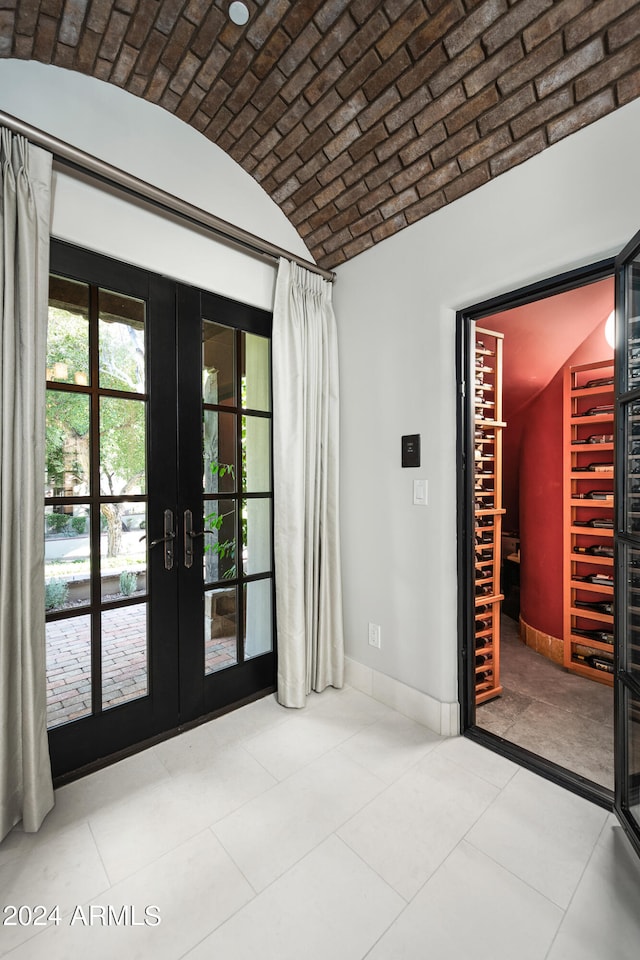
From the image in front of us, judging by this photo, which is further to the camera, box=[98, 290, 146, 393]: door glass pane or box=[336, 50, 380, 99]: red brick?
box=[98, 290, 146, 393]: door glass pane

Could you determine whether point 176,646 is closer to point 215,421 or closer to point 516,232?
point 215,421

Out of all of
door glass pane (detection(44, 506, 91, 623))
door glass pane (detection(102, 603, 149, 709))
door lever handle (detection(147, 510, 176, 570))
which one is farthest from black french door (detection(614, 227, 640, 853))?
door glass pane (detection(44, 506, 91, 623))

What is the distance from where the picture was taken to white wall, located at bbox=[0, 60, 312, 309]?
1.68 m

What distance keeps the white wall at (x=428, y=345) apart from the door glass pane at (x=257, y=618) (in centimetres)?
48

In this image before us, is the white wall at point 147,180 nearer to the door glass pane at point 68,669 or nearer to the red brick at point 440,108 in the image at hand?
the red brick at point 440,108

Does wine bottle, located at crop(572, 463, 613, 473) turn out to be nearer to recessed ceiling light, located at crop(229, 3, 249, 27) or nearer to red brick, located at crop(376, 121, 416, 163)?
red brick, located at crop(376, 121, 416, 163)

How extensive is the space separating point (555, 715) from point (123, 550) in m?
2.33

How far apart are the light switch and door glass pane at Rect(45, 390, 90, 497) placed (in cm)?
152

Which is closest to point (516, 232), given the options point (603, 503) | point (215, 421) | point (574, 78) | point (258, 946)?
point (574, 78)

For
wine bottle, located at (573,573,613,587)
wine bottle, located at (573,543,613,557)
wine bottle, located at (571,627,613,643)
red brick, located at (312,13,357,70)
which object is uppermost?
red brick, located at (312,13,357,70)

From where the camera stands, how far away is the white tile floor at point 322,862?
1.15 m

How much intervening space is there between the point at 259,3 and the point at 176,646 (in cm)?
257

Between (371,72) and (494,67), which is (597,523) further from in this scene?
(371,72)

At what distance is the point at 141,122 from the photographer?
191 centimetres
